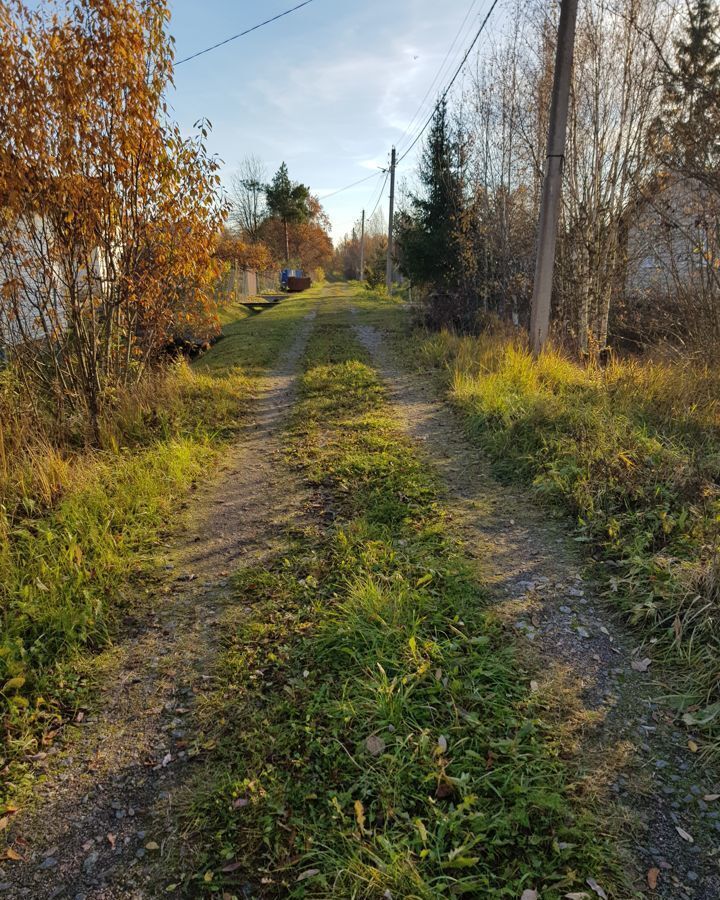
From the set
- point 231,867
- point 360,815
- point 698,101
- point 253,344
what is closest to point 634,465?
point 360,815

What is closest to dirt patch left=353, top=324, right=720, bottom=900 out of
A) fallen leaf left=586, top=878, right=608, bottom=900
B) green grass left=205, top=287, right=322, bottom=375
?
fallen leaf left=586, top=878, right=608, bottom=900

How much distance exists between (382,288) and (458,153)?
63.0 ft

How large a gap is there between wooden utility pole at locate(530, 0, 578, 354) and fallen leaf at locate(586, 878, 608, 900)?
6.92m

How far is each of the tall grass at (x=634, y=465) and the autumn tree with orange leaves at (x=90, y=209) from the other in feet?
13.1

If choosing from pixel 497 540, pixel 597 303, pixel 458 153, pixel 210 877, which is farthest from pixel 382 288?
pixel 210 877

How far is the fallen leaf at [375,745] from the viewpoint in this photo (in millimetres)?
2217

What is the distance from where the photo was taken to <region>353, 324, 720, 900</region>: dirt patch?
6.13 ft

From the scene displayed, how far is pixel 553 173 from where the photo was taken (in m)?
7.17

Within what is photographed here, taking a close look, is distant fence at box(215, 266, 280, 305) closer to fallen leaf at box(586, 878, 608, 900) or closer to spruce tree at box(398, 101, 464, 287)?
spruce tree at box(398, 101, 464, 287)

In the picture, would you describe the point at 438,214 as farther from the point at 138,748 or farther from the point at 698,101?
the point at 138,748

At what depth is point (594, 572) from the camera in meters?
3.38

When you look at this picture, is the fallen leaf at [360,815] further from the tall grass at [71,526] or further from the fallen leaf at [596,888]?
the tall grass at [71,526]

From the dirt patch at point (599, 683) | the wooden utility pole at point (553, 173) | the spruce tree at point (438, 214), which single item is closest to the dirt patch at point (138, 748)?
the dirt patch at point (599, 683)

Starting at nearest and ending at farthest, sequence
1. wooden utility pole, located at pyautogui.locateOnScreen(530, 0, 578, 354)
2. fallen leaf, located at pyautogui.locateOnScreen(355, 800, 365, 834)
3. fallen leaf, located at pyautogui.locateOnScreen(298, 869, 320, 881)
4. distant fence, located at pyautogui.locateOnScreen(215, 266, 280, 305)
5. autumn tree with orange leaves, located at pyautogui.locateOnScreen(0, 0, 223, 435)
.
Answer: fallen leaf, located at pyautogui.locateOnScreen(298, 869, 320, 881) → fallen leaf, located at pyautogui.locateOnScreen(355, 800, 365, 834) → autumn tree with orange leaves, located at pyautogui.locateOnScreen(0, 0, 223, 435) → wooden utility pole, located at pyautogui.locateOnScreen(530, 0, 578, 354) → distant fence, located at pyautogui.locateOnScreen(215, 266, 280, 305)
